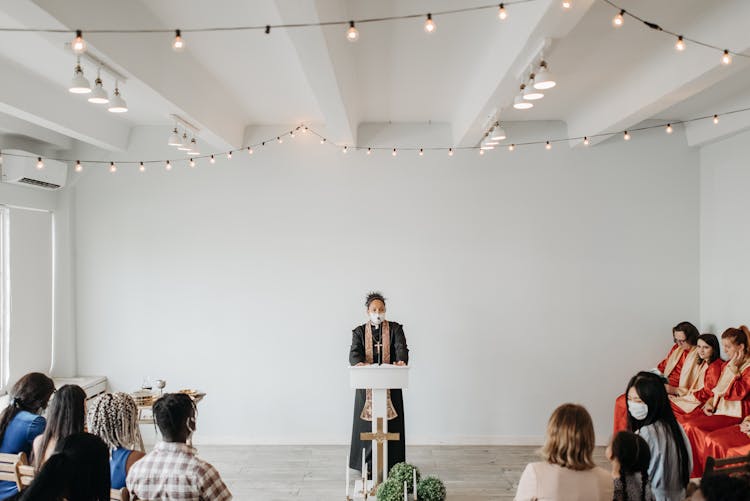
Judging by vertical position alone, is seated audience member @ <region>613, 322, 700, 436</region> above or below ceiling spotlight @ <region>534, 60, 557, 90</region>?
below

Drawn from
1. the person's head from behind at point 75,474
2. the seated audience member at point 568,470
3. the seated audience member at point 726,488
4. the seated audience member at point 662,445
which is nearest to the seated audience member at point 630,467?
the seated audience member at point 568,470

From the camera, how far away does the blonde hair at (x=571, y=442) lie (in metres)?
2.12

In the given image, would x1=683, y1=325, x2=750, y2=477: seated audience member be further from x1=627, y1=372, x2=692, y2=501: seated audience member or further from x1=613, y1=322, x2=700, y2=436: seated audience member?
x1=627, y1=372, x2=692, y2=501: seated audience member

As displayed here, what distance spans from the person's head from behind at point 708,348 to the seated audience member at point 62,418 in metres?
4.82

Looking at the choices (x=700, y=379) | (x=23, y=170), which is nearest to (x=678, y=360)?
(x=700, y=379)

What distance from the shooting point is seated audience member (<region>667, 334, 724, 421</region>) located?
471 cm

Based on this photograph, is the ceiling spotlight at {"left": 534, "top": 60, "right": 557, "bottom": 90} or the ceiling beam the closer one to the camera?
the ceiling beam

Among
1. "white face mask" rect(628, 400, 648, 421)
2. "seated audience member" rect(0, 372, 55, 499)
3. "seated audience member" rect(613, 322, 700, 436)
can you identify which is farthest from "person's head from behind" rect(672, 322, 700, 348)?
"seated audience member" rect(0, 372, 55, 499)

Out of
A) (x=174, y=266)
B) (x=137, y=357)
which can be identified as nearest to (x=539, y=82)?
(x=174, y=266)

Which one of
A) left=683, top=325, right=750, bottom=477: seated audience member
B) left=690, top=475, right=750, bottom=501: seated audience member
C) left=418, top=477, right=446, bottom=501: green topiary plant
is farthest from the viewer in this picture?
left=683, top=325, right=750, bottom=477: seated audience member

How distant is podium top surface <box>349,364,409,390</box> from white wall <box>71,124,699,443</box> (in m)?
1.96

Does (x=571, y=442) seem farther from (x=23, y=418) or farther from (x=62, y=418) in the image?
(x=23, y=418)

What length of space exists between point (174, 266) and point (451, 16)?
12.9 ft

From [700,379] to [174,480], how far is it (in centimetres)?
454
